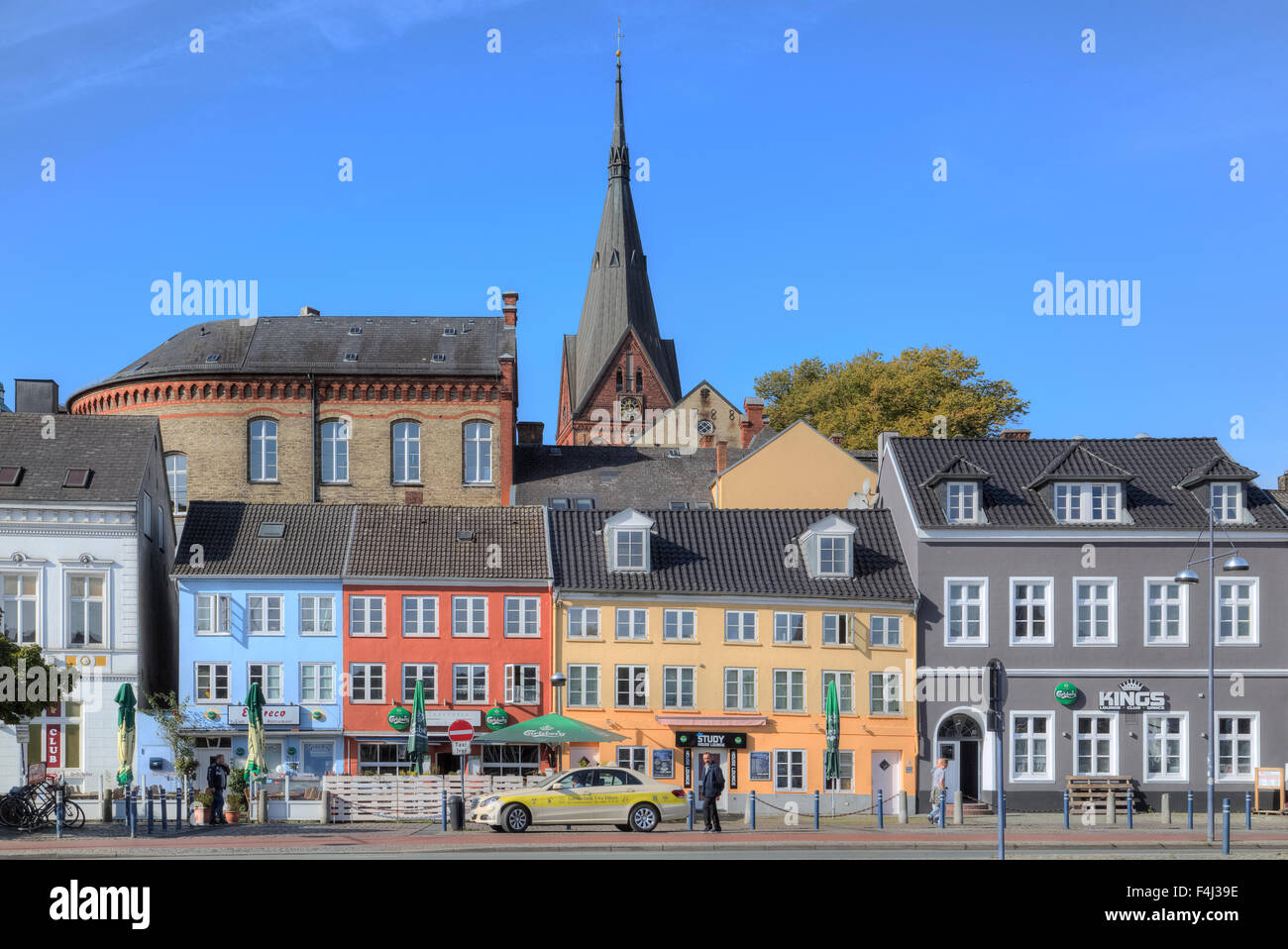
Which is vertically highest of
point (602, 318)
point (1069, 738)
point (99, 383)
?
point (602, 318)

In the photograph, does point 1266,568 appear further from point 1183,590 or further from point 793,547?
point 793,547

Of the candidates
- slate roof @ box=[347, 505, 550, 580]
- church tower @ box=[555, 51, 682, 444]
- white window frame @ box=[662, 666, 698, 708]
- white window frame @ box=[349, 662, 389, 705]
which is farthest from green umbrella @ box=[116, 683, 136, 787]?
church tower @ box=[555, 51, 682, 444]

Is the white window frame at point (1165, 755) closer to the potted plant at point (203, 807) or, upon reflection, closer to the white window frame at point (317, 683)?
the white window frame at point (317, 683)

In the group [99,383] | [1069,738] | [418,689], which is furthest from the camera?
[99,383]

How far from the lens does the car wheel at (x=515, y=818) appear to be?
32156mm

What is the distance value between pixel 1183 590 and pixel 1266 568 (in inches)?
96.9

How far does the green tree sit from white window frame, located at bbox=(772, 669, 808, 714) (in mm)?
27619

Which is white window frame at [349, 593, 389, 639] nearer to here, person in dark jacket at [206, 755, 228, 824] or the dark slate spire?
person in dark jacket at [206, 755, 228, 824]

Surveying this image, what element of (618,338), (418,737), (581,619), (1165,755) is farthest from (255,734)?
(618,338)

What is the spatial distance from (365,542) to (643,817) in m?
18.2

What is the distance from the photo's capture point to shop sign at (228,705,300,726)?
4531cm

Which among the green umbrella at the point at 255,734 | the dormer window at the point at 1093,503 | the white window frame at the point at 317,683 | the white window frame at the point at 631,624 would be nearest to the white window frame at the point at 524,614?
the white window frame at the point at 631,624
